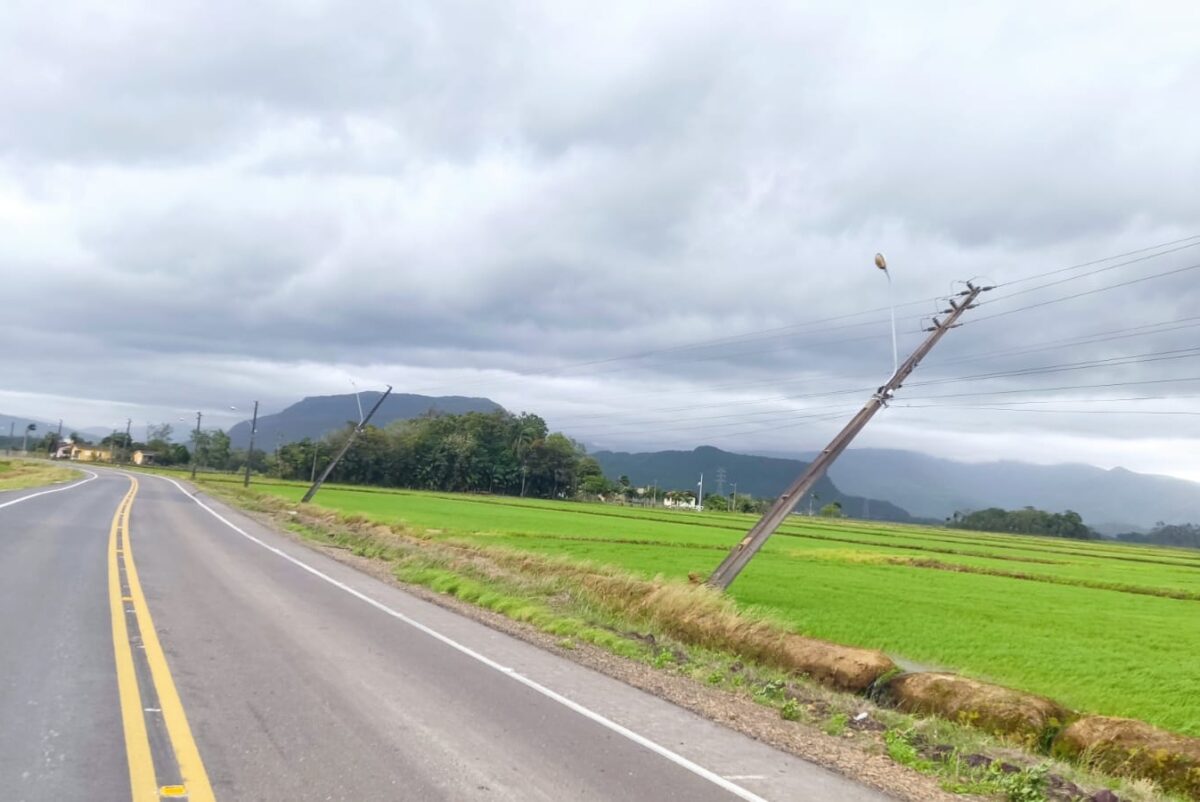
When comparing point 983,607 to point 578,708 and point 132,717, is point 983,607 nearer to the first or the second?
point 578,708

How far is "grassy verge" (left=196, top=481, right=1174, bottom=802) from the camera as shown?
8.17 metres

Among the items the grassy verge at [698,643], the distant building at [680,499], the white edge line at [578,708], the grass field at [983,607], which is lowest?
the distant building at [680,499]

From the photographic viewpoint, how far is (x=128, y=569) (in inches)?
653

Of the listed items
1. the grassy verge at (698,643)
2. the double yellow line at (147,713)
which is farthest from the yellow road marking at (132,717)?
the grassy verge at (698,643)

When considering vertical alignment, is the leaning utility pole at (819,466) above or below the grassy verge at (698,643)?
above

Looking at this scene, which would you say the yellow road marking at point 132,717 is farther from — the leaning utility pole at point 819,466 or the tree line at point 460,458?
the tree line at point 460,458

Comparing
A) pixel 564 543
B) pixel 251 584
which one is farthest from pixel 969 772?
pixel 564 543

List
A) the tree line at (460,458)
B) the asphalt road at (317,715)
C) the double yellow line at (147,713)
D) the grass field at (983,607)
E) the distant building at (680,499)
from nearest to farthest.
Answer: the double yellow line at (147,713)
the asphalt road at (317,715)
the grass field at (983,607)
the tree line at (460,458)
the distant building at (680,499)

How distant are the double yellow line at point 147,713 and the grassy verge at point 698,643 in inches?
218

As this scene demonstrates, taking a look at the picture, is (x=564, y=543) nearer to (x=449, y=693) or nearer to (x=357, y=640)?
(x=357, y=640)

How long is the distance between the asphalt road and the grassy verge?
156 cm

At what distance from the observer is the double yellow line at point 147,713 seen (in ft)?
18.3

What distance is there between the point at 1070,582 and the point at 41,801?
4171cm

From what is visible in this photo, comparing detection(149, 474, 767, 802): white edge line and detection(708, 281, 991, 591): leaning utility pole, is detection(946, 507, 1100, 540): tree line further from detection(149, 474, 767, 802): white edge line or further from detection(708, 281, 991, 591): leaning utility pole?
detection(149, 474, 767, 802): white edge line
